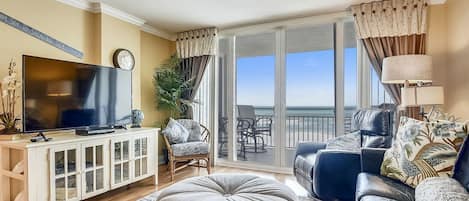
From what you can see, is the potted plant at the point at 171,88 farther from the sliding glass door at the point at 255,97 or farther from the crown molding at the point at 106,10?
the sliding glass door at the point at 255,97

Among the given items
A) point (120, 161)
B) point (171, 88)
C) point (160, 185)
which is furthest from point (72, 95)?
point (171, 88)

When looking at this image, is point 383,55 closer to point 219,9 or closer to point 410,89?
point 410,89

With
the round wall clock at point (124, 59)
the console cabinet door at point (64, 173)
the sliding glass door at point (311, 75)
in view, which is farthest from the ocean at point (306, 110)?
the console cabinet door at point (64, 173)

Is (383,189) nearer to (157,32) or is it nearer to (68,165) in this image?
(68,165)

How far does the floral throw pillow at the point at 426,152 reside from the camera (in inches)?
66.8

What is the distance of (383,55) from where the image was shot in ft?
10.7

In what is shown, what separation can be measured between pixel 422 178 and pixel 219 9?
9.39ft

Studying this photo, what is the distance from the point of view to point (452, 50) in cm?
296

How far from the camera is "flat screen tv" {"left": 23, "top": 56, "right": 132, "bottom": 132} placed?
7.97 feet

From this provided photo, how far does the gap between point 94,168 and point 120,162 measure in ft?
1.04

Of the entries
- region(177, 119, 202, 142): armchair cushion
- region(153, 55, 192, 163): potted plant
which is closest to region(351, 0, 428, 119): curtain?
region(177, 119, 202, 142): armchair cushion

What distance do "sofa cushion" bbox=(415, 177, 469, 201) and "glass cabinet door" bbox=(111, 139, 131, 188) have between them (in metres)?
2.74

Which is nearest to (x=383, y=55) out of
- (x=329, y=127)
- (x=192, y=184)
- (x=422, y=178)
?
(x=329, y=127)

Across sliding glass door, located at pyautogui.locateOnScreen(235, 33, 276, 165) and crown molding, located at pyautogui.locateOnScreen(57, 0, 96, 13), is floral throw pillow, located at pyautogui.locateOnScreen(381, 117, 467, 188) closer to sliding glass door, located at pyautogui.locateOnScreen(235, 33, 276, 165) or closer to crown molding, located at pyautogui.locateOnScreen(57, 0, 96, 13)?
sliding glass door, located at pyautogui.locateOnScreen(235, 33, 276, 165)
